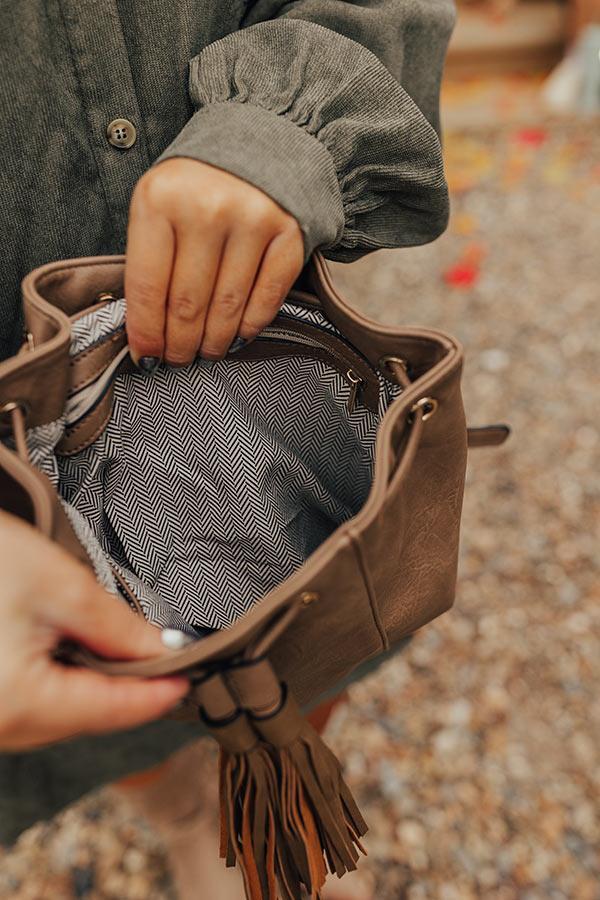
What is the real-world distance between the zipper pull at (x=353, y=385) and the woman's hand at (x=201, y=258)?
0.41 ft

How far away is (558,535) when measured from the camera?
7.69ft

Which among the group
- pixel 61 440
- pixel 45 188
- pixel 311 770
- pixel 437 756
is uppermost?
pixel 45 188

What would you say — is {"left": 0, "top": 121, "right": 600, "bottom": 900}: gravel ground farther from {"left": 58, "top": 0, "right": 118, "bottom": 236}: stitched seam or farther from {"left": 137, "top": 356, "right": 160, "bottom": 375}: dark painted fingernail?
{"left": 58, "top": 0, "right": 118, "bottom": 236}: stitched seam

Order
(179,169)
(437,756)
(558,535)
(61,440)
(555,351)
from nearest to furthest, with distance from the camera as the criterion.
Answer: (179,169) → (61,440) → (437,756) → (558,535) → (555,351)

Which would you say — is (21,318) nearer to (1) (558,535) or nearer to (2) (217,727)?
(2) (217,727)

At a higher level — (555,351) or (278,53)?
(278,53)

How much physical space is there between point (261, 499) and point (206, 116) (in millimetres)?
448

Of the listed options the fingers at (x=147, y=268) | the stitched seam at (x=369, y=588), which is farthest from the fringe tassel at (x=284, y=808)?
the fingers at (x=147, y=268)

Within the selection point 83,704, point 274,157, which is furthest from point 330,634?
point 274,157

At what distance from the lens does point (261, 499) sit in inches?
39.2

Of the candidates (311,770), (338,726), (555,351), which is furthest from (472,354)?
(311,770)

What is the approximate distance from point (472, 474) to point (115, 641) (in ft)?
6.59

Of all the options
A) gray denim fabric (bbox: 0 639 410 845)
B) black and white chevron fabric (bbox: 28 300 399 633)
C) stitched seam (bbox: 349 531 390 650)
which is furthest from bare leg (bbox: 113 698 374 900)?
stitched seam (bbox: 349 531 390 650)

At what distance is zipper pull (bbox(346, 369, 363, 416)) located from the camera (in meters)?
0.92
